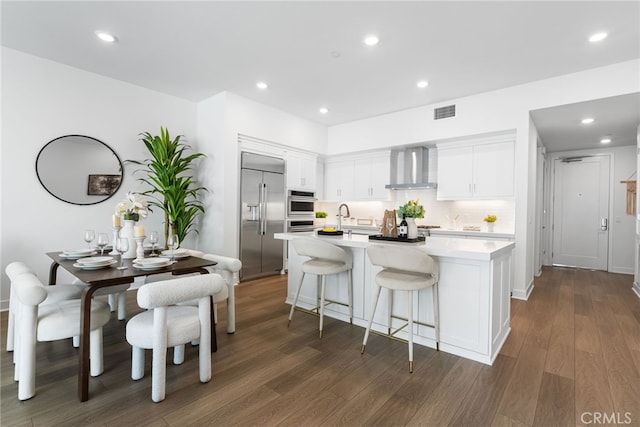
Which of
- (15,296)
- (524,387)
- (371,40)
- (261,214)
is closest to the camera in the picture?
(524,387)

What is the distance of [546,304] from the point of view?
13.0 feet

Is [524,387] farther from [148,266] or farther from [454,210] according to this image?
[454,210]

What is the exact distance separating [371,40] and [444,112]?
2292 millimetres

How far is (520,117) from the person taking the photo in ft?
13.7

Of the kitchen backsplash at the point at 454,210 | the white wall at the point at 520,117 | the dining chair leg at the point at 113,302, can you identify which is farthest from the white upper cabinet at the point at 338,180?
the dining chair leg at the point at 113,302

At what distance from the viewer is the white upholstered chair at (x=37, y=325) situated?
183cm

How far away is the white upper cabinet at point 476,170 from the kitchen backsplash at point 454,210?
611mm

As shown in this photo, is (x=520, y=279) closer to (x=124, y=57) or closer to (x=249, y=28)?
(x=249, y=28)

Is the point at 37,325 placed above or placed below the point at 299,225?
below

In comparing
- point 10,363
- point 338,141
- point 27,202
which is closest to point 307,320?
point 10,363

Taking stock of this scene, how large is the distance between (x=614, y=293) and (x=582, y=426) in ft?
13.1

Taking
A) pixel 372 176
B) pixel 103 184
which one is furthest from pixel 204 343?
pixel 372 176

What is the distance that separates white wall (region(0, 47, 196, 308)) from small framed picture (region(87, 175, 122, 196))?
0.30 ft

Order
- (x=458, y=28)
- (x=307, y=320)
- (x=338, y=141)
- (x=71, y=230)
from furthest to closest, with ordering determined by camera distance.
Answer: (x=338, y=141) < (x=71, y=230) < (x=307, y=320) < (x=458, y=28)
